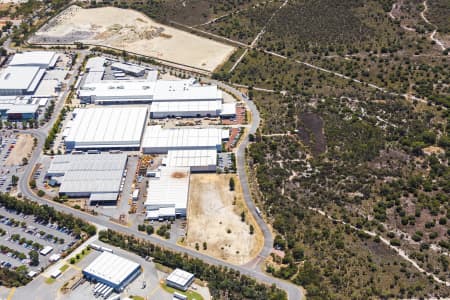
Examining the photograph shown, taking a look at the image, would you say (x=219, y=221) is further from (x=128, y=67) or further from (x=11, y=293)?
(x=128, y=67)

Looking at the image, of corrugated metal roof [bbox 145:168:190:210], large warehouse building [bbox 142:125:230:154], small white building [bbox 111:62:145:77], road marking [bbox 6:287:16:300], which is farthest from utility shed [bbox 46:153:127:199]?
small white building [bbox 111:62:145:77]

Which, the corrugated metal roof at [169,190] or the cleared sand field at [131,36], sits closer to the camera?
the corrugated metal roof at [169,190]

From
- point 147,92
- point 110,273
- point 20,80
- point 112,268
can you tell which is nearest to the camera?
point 110,273

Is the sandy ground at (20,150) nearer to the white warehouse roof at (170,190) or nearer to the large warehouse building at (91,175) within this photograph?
the large warehouse building at (91,175)

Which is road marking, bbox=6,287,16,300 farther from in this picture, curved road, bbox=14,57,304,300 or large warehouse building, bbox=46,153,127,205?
large warehouse building, bbox=46,153,127,205

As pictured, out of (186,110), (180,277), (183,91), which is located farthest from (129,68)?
(180,277)

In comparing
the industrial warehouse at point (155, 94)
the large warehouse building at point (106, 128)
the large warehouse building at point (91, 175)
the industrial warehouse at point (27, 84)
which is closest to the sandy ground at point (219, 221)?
the large warehouse building at point (91, 175)
